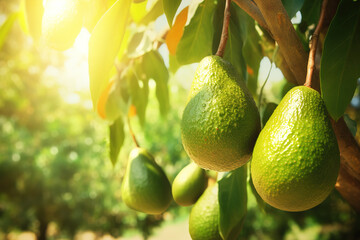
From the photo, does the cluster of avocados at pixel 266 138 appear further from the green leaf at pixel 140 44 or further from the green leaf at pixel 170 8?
the green leaf at pixel 140 44

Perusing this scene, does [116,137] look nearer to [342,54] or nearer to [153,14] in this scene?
[153,14]

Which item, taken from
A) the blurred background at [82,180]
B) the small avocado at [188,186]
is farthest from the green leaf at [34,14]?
the blurred background at [82,180]

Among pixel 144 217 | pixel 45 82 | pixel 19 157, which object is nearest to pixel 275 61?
pixel 144 217

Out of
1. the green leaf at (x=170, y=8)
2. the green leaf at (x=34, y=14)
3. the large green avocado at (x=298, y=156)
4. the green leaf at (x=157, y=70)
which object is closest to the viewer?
the large green avocado at (x=298, y=156)

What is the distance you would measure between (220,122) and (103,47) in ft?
0.56

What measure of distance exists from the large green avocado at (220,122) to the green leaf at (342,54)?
103 millimetres

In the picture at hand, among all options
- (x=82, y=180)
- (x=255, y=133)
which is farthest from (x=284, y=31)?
(x=82, y=180)

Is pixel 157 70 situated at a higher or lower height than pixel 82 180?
higher

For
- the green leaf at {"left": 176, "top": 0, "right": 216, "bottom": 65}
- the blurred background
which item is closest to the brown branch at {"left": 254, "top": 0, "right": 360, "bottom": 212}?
the green leaf at {"left": 176, "top": 0, "right": 216, "bottom": 65}

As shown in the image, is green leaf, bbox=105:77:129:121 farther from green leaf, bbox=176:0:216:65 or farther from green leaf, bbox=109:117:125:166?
green leaf, bbox=176:0:216:65

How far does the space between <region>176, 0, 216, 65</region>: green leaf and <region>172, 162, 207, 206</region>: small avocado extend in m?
0.23

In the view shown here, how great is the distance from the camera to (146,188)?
0.67 m

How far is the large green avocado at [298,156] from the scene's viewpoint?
359 millimetres

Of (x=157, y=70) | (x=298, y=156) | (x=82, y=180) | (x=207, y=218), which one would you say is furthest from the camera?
(x=82, y=180)
